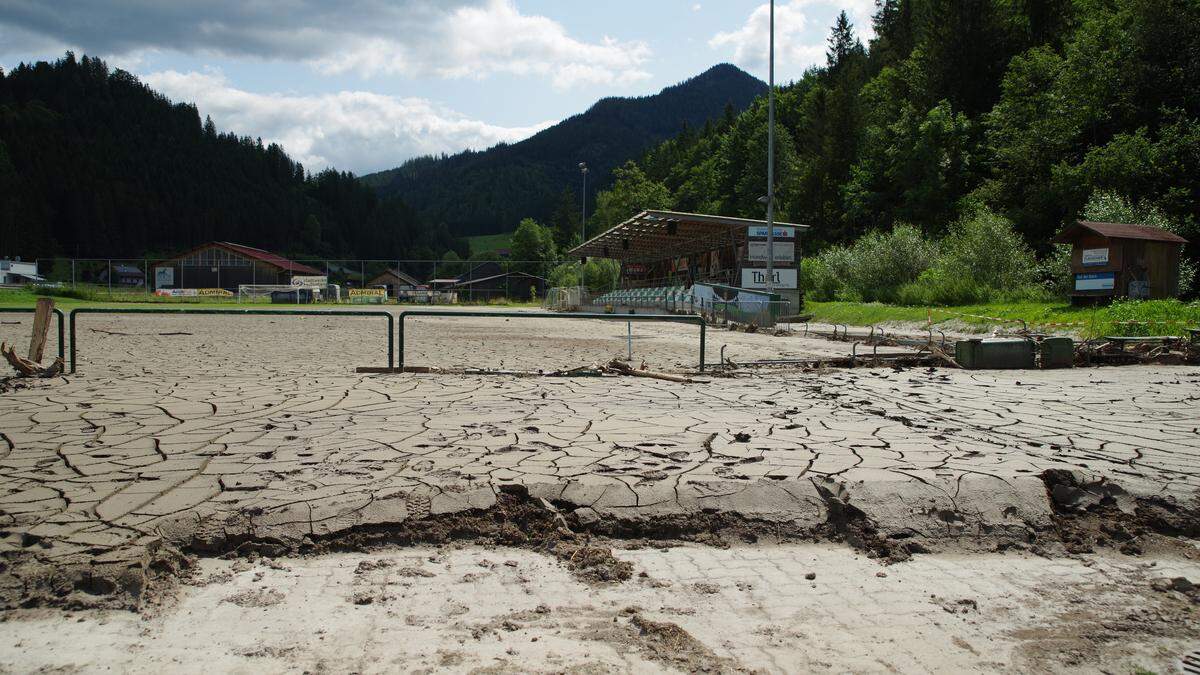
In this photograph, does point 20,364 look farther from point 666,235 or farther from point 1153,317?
point 666,235

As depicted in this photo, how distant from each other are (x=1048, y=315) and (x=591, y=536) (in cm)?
1694

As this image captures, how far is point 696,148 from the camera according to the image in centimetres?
9812

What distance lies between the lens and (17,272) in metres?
62.9

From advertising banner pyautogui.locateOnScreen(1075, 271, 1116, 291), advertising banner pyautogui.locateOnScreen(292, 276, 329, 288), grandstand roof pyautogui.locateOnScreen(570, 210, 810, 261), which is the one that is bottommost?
advertising banner pyautogui.locateOnScreen(1075, 271, 1116, 291)

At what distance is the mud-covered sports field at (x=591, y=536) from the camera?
2.52m

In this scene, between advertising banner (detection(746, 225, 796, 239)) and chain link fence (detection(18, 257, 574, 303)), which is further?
chain link fence (detection(18, 257, 574, 303))

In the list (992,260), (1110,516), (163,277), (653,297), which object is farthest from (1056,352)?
(163,277)

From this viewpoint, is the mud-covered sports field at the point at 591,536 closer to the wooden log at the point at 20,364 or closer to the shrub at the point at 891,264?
the wooden log at the point at 20,364

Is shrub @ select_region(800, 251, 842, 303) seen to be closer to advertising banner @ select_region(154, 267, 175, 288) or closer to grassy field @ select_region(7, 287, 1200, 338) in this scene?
grassy field @ select_region(7, 287, 1200, 338)

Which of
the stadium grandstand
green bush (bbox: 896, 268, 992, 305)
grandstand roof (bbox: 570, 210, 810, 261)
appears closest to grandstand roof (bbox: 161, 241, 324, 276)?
grandstand roof (bbox: 570, 210, 810, 261)

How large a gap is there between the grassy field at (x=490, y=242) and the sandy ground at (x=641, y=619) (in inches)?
6293

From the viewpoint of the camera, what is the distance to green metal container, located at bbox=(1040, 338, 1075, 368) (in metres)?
10.0

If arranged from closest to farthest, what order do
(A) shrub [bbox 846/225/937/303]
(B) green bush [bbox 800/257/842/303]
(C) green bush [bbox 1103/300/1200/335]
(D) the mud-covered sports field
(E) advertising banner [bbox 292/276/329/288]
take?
(D) the mud-covered sports field
(C) green bush [bbox 1103/300/1200/335]
(A) shrub [bbox 846/225/937/303]
(B) green bush [bbox 800/257/842/303]
(E) advertising banner [bbox 292/276/329/288]

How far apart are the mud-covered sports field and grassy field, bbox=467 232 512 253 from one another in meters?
158
